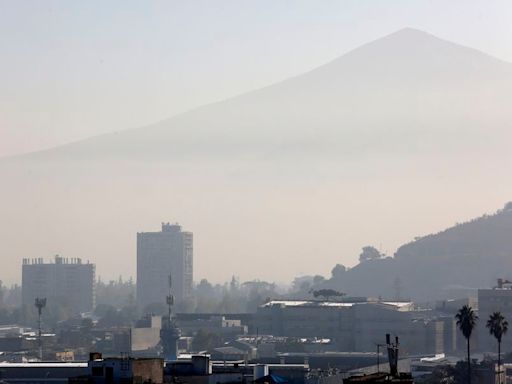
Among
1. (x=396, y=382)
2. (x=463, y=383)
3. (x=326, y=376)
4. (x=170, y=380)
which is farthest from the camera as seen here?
(x=463, y=383)

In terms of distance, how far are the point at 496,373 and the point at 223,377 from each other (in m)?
67.8

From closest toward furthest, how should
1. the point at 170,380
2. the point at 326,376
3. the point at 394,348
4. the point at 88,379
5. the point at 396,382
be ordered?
the point at 396,382, the point at 394,348, the point at 88,379, the point at 170,380, the point at 326,376

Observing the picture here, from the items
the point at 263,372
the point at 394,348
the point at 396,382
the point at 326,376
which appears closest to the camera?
the point at 396,382

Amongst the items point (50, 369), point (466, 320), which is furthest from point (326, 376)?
point (50, 369)

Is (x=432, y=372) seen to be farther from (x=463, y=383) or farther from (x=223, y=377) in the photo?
(x=223, y=377)

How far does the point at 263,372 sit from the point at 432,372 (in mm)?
66743

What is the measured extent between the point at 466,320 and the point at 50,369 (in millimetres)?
37275

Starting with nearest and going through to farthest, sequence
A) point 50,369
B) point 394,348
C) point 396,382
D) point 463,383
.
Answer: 1. point 396,382
2. point 394,348
3. point 463,383
4. point 50,369

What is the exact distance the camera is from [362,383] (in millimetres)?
65625

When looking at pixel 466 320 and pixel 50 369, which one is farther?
pixel 50 369

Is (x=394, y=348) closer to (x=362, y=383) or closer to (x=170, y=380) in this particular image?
(x=362, y=383)

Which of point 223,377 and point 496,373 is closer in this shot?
point 223,377

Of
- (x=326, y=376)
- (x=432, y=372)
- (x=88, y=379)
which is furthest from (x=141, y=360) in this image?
(x=432, y=372)

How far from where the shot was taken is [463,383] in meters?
159
